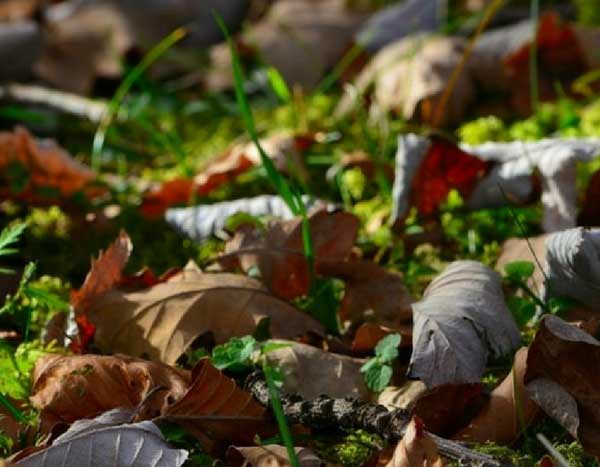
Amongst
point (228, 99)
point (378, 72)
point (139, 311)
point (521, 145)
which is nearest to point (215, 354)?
point (139, 311)

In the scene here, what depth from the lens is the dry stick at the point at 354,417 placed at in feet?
4.65

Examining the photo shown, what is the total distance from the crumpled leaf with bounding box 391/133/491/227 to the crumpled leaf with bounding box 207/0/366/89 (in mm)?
1252

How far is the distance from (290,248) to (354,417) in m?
0.62

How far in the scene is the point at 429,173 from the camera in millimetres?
2391

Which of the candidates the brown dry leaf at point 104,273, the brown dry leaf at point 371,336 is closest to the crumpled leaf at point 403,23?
the brown dry leaf at point 104,273

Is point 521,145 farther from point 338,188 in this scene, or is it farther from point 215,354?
point 215,354

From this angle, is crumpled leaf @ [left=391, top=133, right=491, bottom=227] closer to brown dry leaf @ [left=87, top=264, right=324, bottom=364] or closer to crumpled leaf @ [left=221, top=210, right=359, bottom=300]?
crumpled leaf @ [left=221, top=210, right=359, bottom=300]

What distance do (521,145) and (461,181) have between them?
6.5 inches

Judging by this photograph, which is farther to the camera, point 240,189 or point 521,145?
point 240,189

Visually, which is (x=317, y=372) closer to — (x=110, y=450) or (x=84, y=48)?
(x=110, y=450)

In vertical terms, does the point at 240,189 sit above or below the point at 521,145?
below

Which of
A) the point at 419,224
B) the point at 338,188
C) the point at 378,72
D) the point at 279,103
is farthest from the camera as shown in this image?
the point at 279,103

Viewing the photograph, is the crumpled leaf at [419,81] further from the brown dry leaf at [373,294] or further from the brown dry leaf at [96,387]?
the brown dry leaf at [96,387]

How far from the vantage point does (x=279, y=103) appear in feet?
11.5
